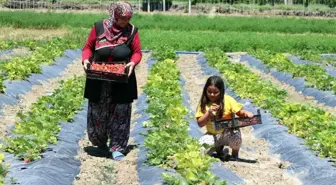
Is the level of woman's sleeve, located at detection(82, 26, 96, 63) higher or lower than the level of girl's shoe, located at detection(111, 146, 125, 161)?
higher

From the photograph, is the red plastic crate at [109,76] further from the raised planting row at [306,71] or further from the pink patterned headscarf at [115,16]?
the raised planting row at [306,71]

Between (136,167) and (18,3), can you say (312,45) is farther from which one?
(18,3)

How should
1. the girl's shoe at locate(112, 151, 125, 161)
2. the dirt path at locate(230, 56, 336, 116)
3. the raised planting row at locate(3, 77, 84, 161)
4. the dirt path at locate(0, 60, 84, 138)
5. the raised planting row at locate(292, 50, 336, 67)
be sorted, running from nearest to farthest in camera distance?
the raised planting row at locate(3, 77, 84, 161) < the girl's shoe at locate(112, 151, 125, 161) < the dirt path at locate(0, 60, 84, 138) < the dirt path at locate(230, 56, 336, 116) < the raised planting row at locate(292, 50, 336, 67)

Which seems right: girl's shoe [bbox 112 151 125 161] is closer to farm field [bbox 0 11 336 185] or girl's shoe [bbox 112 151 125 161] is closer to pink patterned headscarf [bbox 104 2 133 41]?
farm field [bbox 0 11 336 185]

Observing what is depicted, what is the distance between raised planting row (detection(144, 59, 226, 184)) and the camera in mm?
4887

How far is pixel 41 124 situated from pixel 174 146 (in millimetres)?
1565

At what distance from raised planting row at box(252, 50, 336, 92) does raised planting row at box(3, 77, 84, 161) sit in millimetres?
4296

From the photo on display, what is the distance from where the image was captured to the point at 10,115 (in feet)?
27.9

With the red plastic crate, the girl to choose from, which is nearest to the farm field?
the girl

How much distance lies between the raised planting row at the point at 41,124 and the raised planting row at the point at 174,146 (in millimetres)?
1012

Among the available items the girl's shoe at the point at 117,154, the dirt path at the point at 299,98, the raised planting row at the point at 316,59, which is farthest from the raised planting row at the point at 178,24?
the girl's shoe at the point at 117,154

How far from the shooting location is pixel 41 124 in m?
6.63

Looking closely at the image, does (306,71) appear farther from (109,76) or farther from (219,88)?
(109,76)

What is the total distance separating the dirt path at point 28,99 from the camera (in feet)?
26.1
